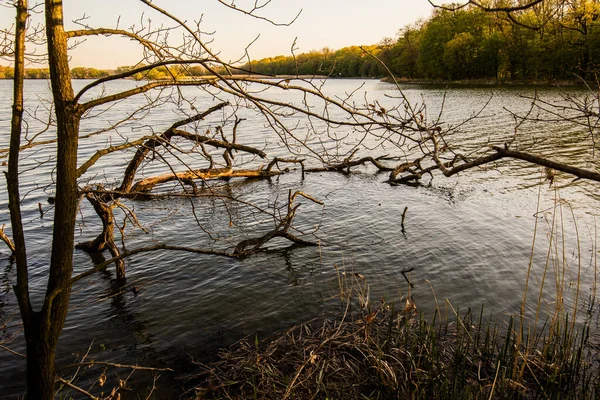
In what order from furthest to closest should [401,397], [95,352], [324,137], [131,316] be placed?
[324,137] → [131,316] → [95,352] → [401,397]

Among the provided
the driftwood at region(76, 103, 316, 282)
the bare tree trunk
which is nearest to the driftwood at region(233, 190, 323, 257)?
the driftwood at region(76, 103, 316, 282)

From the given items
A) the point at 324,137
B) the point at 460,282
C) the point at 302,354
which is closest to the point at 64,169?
the point at 302,354

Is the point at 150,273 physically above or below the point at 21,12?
below

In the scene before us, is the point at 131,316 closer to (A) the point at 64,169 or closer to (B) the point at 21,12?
(A) the point at 64,169

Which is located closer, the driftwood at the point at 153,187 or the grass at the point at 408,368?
the grass at the point at 408,368

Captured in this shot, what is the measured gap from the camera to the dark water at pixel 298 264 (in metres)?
7.06

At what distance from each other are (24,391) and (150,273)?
151 inches

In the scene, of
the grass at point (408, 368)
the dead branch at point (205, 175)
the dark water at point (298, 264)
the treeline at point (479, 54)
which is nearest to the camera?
the grass at point (408, 368)

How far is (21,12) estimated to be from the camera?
3293mm

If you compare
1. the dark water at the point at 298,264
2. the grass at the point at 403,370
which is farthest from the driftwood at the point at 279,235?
the grass at the point at 403,370

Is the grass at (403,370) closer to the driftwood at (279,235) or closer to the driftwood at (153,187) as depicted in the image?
the driftwood at (153,187)

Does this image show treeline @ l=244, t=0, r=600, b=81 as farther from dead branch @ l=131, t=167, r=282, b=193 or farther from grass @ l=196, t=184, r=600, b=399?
grass @ l=196, t=184, r=600, b=399

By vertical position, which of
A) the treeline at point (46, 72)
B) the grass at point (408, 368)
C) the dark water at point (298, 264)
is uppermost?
the treeline at point (46, 72)

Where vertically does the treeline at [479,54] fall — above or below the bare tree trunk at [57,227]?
above
